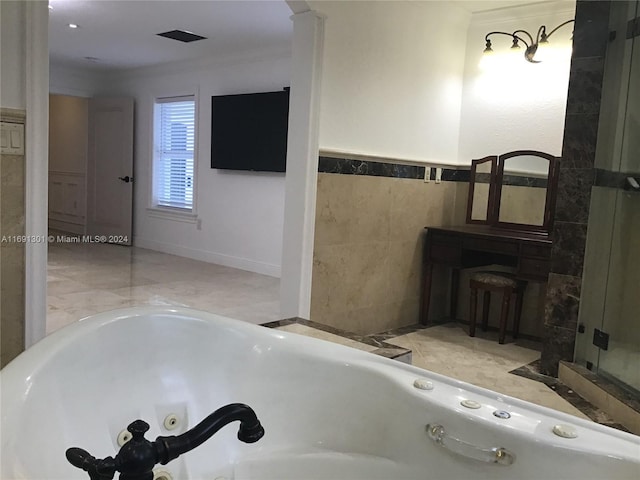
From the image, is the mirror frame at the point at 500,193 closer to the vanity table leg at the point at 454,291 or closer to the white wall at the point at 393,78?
the white wall at the point at 393,78

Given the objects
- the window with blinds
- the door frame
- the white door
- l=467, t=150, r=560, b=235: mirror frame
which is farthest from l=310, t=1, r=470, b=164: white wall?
the white door

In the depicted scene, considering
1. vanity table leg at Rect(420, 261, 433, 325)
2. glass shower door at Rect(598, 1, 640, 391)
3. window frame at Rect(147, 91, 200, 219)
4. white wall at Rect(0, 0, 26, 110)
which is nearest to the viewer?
white wall at Rect(0, 0, 26, 110)

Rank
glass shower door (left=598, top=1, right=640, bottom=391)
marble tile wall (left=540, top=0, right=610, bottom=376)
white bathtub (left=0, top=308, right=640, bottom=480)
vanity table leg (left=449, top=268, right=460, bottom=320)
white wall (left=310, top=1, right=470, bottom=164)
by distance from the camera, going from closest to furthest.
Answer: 1. white bathtub (left=0, top=308, right=640, bottom=480)
2. glass shower door (left=598, top=1, right=640, bottom=391)
3. marble tile wall (left=540, top=0, right=610, bottom=376)
4. white wall (left=310, top=1, right=470, bottom=164)
5. vanity table leg (left=449, top=268, right=460, bottom=320)

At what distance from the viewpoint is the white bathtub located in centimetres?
132

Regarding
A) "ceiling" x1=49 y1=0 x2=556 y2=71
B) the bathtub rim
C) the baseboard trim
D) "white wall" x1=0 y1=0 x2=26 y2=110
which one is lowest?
the baseboard trim

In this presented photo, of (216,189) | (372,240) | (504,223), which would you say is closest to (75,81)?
(216,189)

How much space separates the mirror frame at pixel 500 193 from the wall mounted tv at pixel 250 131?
1.95 m

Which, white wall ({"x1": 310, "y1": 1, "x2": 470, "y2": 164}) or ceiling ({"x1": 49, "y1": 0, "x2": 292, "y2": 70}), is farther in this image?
ceiling ({"x1": 49, "y1": 0, "x2": 292, "y2": 70})

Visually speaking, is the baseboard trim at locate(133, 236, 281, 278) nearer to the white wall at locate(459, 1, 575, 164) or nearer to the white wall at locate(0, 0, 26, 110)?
the white wall at locate(459, 1, 575, 164)

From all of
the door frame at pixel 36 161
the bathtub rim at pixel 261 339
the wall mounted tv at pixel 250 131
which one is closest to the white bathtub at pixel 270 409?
Answer: the bathtub rim at pixel 261 339

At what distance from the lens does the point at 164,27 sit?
15.8ft

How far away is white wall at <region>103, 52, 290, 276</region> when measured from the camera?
5.52 meters

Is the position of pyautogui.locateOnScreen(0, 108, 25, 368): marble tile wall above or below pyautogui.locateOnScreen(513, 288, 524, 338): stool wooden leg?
above

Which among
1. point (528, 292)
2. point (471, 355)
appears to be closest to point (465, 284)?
point (528, 292)
